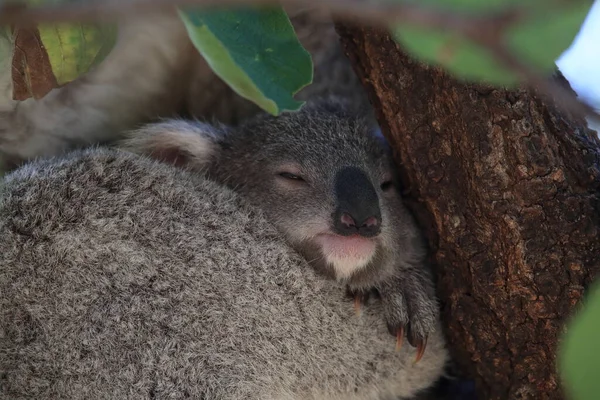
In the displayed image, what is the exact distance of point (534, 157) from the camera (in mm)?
1843

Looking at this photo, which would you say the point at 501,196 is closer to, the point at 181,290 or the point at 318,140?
the point at 318,140


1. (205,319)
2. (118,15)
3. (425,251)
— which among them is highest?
(118,15)

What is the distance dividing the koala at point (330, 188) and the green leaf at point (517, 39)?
1.18 metres

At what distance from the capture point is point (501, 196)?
189cm

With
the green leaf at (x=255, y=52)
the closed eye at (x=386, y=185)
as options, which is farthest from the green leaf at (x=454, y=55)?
the closed eye at (x=386, y=185)

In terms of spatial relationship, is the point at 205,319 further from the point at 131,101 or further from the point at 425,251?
the point at 131,101

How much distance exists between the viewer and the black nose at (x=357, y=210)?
6.42 ft

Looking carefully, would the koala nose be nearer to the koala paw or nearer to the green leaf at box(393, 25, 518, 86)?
the koala paw

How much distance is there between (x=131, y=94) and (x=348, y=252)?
113 cm

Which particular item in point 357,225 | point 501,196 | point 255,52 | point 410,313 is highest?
point 255,52

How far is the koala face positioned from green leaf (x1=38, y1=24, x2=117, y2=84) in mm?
766

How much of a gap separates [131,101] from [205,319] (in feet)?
3.38

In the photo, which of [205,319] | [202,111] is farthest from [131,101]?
[205,319]

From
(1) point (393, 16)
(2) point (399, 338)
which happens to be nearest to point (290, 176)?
(2) point (399, 338)
